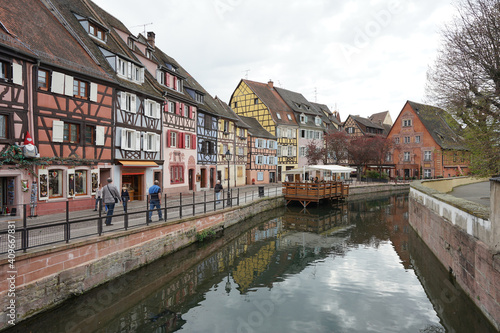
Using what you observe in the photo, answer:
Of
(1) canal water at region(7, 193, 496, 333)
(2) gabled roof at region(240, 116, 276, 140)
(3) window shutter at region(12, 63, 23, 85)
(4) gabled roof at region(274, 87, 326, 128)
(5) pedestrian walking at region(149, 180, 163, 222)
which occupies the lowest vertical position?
(1) canal water at region(7, 193, 496, 333)

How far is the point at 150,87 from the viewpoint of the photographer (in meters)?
21.9

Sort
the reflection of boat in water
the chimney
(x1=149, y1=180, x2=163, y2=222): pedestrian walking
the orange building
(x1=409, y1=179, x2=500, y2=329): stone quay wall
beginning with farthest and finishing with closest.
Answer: the orange building
the chimney
the reflection of boat in water
(x1=149, y1=180, x2=163, y2=222): pedestrian walking
(x1=409, y1=179, x2=500, y2=329): stone quay wall

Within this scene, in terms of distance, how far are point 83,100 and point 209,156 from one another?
15359mm

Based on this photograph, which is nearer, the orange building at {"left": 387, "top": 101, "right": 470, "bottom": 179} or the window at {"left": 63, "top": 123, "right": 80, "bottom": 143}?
the window at {"left": 63, "top": 123, "right": 80, "bottom": 143}

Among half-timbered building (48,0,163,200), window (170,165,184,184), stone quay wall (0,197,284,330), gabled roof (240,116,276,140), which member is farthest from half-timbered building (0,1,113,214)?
gabled roof (240,116,276,140)

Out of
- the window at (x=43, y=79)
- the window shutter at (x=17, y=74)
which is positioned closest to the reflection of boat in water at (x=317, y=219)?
the window at (x=43, y=79)

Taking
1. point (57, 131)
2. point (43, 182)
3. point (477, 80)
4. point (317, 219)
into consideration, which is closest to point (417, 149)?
point (317, 219)

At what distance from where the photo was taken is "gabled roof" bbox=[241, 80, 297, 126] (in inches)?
1769

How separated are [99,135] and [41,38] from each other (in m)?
5.06

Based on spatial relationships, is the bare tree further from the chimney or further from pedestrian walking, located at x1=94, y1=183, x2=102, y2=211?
the chimney

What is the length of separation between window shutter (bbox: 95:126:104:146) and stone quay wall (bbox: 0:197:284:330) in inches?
284

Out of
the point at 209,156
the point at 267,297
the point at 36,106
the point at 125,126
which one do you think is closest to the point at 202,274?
the point at 267,297

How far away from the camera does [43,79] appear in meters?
14.1

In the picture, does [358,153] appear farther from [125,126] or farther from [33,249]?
[33,249]
